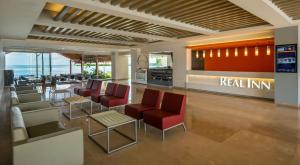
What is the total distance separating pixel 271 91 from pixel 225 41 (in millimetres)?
2856

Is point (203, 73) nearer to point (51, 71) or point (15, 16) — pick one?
point (15, 16)

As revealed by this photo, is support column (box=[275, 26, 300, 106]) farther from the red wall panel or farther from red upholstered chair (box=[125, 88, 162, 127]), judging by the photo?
red upholstered chair (box=[125, 88, 162, 127])

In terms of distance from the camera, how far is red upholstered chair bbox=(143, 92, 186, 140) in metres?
3.73

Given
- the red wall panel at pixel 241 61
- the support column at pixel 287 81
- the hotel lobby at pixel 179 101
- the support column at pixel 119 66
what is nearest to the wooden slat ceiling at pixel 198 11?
the hotel lobby at pixel 179 101

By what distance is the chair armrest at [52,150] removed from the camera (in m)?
2.06

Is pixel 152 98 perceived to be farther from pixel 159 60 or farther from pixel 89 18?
pixel 159 60

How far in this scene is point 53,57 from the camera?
53.0 ft

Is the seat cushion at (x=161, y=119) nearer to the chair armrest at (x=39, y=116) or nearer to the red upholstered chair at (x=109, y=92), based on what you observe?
the chair armrest at (x=39, y=116)

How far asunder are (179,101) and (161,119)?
0.63 metres

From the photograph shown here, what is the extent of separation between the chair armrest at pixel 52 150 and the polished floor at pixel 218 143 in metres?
0.51

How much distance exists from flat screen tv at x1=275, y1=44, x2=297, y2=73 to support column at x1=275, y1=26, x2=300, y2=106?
129 mm

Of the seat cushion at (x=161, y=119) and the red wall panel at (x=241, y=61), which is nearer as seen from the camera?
the seat cushion at (x=161, y=119)

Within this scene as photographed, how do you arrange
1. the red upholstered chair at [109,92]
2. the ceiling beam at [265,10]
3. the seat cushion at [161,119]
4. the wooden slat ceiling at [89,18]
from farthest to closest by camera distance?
the red upholstered chair at [109,92] < the wooden slat ceiling at [89,18] < the ceiling beam at [265,10] < the seat cushion at [161,119]

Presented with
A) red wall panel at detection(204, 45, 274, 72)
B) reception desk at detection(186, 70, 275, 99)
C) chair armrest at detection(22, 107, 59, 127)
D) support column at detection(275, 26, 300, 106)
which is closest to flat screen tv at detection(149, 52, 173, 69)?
reception desk at detection(186, 70, 275, 99)
